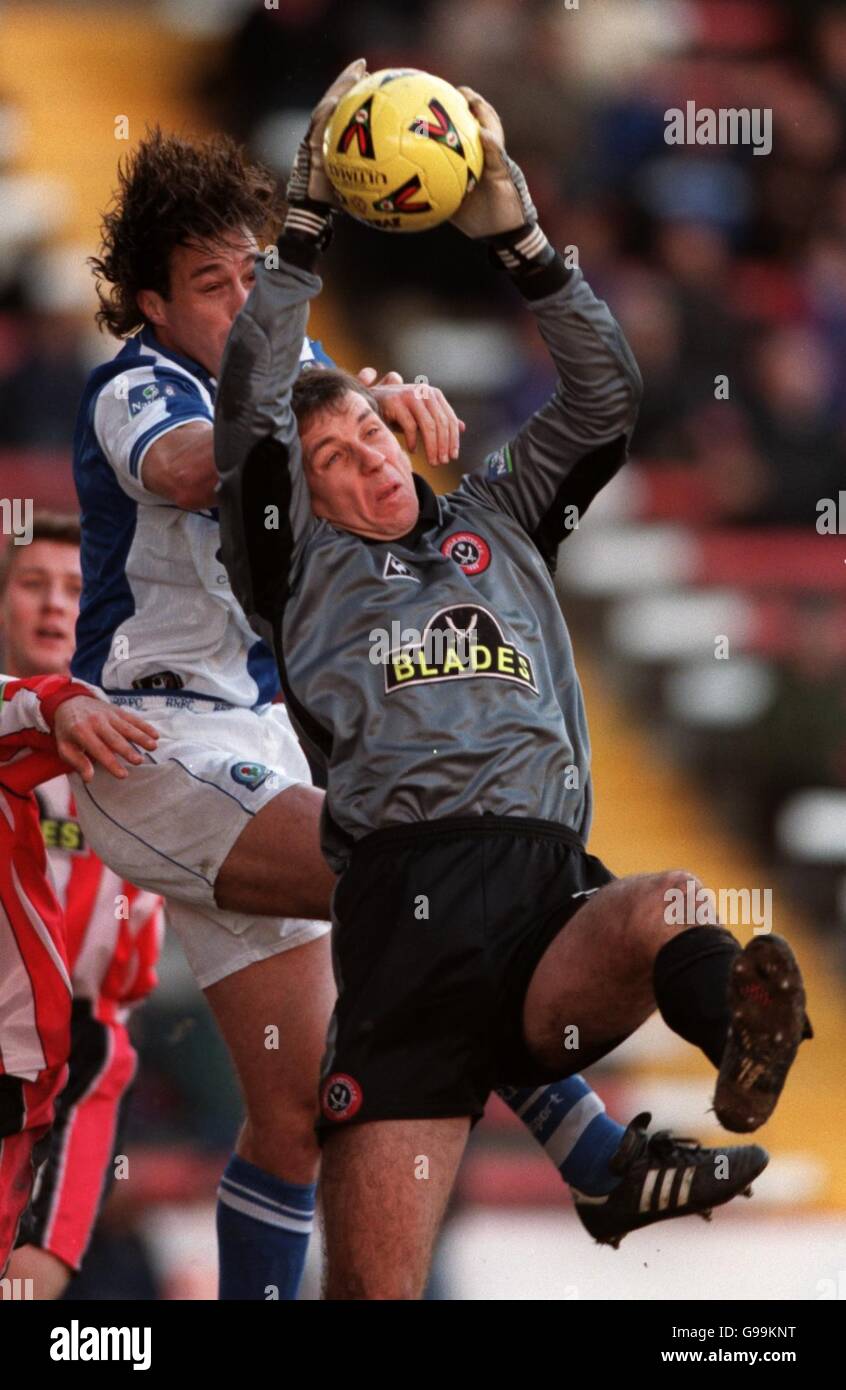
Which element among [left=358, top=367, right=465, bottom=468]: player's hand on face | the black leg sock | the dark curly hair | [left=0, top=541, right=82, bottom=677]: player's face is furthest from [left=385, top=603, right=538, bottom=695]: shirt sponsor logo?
[left=0, top=541, right=82, bottom=677]: player's face

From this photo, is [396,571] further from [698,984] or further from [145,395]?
[698,984]

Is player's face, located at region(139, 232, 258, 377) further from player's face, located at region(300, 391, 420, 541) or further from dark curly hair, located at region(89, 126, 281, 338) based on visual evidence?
player's face, located at region(300, 391, 420, 541)

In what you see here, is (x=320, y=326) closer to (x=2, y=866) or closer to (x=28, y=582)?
(x=28, y=582)

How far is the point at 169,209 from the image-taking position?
3611 mm

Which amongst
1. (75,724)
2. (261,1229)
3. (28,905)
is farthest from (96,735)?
(261,1229)

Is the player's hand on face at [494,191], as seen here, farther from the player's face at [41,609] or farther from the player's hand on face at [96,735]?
the player's face at [41,609]

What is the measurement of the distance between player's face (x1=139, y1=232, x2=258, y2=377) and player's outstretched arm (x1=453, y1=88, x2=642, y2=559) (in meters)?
0.53

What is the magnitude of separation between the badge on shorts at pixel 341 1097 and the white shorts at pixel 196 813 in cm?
56

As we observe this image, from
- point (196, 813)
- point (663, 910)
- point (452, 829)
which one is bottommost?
point (663, 910)

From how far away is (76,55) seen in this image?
27.3ft

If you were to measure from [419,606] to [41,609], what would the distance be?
1661mm

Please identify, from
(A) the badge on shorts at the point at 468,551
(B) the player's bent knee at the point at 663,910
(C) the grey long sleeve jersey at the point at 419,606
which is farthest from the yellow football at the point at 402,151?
(B) the player's bent knee at the point at 663,910

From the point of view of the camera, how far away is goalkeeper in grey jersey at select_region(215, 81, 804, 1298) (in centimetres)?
291
